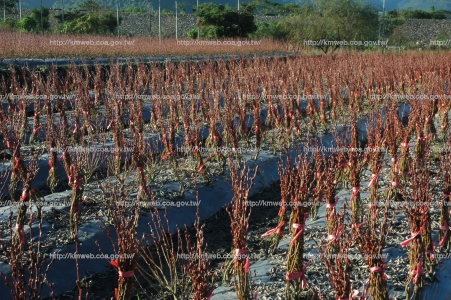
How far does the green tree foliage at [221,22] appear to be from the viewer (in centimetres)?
2652

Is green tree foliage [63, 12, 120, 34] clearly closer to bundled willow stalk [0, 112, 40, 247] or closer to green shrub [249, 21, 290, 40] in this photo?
green shrub [249, 21, 290, 40]

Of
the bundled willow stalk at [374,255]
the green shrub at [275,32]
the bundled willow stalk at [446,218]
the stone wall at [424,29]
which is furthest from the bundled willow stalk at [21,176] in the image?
the stone wall at [424,29]

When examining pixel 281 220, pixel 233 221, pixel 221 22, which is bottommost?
pixel 281 220

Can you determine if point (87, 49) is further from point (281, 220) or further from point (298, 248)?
point (298, 248)

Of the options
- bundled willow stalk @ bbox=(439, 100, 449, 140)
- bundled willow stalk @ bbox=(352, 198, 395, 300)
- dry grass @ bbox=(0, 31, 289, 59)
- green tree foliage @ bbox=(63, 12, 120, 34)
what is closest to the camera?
bundled willow stalk @ bbox=(352, 198, 395, 300)

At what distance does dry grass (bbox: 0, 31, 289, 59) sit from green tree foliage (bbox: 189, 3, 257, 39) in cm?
242

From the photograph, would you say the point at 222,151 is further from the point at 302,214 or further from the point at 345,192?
the point at 302,214

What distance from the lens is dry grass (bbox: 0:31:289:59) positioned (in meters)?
15.4

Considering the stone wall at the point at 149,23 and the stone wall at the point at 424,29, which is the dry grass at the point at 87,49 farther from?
the stone wall at the point at 424,29

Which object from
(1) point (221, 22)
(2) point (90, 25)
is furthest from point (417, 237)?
(2) point (90, 25)

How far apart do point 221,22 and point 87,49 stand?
10589 millimetres

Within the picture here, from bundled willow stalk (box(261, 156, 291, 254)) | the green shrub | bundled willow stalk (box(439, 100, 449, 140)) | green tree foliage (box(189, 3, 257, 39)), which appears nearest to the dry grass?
green tree foliage (box(189, 3, 257, 39))

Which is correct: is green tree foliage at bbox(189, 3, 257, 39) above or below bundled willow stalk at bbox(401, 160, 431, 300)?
above

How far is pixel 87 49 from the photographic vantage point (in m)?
17.6
